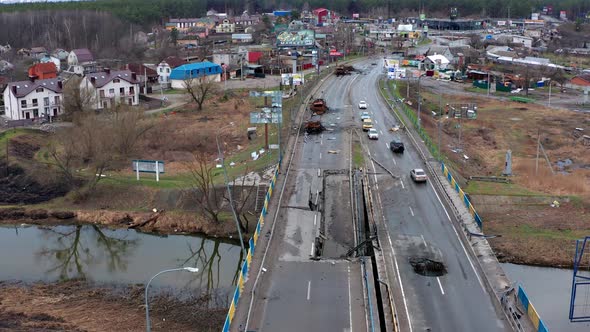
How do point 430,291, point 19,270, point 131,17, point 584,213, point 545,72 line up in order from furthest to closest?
1. point 131,17
2. point 545,72
3. point 584,213
4. point 19,270
5. point 430,291

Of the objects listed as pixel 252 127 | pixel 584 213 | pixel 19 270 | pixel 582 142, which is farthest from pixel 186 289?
pixel 582 142

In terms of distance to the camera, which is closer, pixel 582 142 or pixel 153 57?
pixel 582 142

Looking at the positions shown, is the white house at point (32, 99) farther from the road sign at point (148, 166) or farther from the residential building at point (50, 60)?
the residential building at point (50, 60)

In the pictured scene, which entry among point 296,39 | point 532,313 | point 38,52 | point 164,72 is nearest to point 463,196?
point 532,313

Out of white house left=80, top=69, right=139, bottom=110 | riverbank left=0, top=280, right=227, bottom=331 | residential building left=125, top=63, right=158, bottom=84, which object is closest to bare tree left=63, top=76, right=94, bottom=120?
white house left=80, top=69, right=139, bottom=110

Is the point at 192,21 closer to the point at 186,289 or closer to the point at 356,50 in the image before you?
the point at 356,50

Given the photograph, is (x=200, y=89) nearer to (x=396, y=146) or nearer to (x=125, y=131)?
(x=125, y=131)
